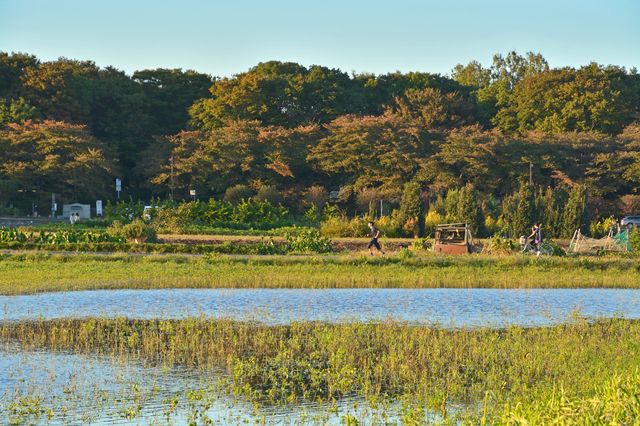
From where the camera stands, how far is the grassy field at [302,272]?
17188 millimetres

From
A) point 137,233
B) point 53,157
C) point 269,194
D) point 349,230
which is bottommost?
point 349,230

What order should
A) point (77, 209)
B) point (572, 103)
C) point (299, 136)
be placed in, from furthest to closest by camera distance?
point (572, 103)
point (299, 136)
point (77, 209)

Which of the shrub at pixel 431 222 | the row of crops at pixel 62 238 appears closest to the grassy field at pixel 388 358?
the row of crops at pixel 62 238

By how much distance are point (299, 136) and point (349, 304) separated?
4295 cm

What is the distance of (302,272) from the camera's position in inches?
776

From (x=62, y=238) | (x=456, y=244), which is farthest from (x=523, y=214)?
(x=62, y=238)

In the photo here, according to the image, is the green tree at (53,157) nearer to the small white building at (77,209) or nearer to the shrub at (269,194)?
the small white building at (77,209)

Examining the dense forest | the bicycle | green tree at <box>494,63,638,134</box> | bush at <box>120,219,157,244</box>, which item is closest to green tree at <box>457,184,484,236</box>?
the bicycle

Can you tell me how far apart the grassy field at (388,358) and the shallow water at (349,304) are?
889mm

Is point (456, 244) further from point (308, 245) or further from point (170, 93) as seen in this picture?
point (170, 93)

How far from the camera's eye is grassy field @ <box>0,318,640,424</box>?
7184 mm

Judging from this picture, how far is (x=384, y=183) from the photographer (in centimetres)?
5212

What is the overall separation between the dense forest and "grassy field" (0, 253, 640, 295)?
2503 centimetres

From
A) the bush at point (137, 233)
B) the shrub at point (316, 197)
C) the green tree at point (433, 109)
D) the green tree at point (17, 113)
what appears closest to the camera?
the bush at point (137, 233)
